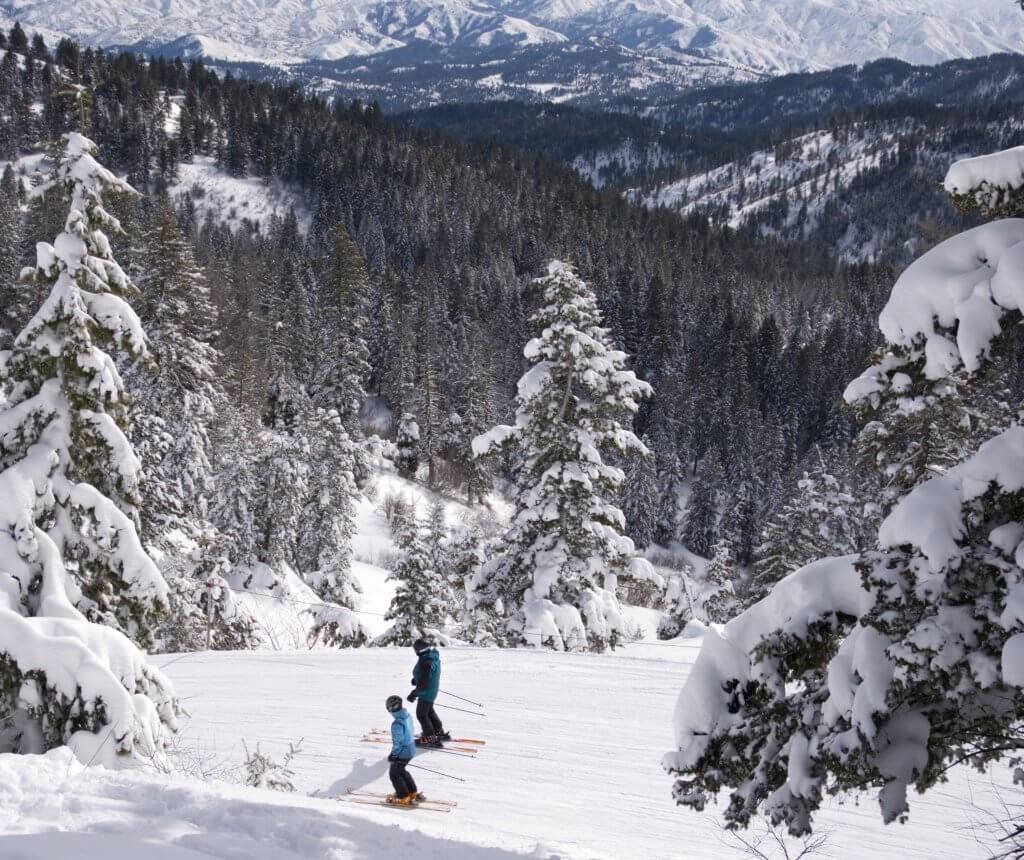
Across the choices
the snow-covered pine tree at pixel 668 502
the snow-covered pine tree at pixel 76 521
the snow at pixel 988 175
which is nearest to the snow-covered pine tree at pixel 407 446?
the snow-covered pine tree at pixel 668 502

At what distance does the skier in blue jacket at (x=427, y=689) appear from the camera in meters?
9.77

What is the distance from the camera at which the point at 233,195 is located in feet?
371

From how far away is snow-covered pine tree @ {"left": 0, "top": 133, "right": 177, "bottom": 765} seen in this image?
6.63 m

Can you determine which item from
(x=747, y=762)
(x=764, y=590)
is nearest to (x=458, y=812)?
(x=747, y=762)

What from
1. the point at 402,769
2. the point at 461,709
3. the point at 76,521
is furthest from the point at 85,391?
the point at 461,709

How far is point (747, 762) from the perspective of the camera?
4547mm

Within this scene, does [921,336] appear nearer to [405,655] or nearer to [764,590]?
[405,655]

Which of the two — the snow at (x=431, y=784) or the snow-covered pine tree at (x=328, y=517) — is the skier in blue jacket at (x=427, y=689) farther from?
the snow-covered pine tree at (x=328, y=517)

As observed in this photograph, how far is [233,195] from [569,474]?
112676 mm

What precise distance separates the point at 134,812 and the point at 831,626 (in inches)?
213

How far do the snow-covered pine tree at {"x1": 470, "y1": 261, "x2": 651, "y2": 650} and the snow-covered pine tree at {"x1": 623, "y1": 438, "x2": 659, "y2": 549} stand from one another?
148ft

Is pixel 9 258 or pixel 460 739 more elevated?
pixel 9 258

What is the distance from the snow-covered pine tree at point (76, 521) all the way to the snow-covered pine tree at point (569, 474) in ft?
27.0

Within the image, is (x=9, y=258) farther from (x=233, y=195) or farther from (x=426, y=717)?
(x=233, y=195)
